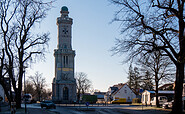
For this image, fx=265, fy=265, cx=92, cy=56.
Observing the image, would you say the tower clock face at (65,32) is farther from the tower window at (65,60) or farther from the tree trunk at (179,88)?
the tree trunk at (179,88)

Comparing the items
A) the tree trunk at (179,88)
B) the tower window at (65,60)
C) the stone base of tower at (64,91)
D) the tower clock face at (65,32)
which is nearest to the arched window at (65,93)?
the stone base of tower at (64,91)

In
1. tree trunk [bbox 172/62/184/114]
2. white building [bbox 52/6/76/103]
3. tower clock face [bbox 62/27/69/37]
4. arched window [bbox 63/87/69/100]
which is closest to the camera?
tree trunk [bbox 172/62/184/114]

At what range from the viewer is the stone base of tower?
85375 mm

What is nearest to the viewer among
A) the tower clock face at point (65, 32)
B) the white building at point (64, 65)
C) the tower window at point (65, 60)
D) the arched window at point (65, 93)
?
the white building at point (64, 65)

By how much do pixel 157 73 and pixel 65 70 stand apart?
175ft

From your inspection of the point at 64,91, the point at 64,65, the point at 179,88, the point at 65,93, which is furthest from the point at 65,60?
the point at 179,88

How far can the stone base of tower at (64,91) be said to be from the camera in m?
85.4

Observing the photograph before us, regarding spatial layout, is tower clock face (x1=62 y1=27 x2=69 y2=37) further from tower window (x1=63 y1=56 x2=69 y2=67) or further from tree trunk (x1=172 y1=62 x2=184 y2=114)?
tree trunk (x1=172 y1=62 x2=184 y2=114)

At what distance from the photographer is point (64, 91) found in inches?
3447

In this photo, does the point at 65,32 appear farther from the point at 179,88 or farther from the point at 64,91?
the point at 179,88

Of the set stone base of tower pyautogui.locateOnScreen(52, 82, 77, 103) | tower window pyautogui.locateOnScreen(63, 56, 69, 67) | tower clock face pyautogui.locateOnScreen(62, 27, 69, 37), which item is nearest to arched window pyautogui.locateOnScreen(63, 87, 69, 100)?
stone base of tower pyautogui.locateOnScreen(52, 82, 77, 103)

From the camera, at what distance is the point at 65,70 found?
292 ft

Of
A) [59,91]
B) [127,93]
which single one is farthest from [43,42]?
[127,93]

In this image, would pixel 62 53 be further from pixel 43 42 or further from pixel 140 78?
pixel 43 42
